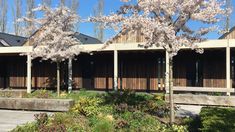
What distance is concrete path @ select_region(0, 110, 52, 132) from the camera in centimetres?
1294

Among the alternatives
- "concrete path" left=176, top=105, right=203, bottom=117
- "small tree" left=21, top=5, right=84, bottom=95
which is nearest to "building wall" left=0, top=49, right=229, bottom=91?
"small tree" left=21, top=5, right=84, bottom=95

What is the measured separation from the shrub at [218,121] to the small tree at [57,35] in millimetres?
10258

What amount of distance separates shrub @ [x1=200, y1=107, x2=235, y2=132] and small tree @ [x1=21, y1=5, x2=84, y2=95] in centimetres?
1026

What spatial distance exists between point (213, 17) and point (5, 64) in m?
20.6

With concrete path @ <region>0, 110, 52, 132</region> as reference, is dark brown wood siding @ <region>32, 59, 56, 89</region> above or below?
above

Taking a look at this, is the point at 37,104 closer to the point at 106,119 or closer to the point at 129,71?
the point at 106,119

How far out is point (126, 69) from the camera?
2509cm

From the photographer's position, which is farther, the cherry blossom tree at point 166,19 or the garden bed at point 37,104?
the garden bed at point 37,104

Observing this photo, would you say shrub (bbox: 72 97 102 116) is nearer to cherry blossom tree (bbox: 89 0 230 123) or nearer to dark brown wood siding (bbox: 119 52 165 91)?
cherry blossom tree (bbox: 89 0 230 123)

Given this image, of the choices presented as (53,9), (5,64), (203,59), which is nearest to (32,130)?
(53,9)

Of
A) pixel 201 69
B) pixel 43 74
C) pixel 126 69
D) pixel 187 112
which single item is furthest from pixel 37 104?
pixel 201 69

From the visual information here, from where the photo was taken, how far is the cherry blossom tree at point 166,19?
1068 cm

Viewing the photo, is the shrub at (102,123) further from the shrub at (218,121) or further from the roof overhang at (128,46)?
the roof overhang at (128,46)

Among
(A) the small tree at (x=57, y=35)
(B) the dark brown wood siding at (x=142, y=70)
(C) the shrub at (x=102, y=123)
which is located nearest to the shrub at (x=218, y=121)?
(C) the shrub at (x=102, y=123)
